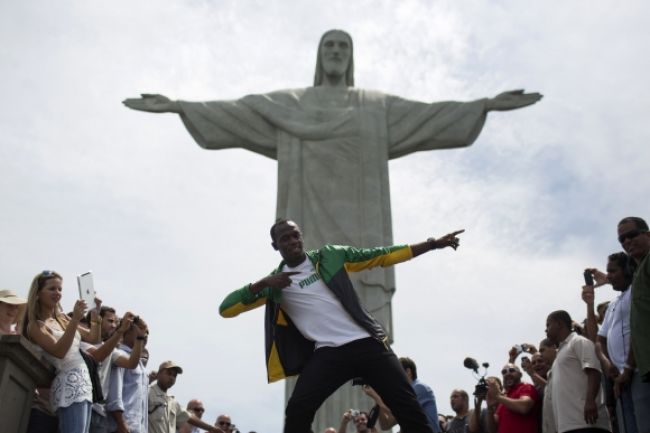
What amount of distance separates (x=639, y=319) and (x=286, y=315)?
2383mm

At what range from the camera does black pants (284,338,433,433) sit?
19.8ft

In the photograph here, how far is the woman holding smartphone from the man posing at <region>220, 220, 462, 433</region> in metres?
1.53

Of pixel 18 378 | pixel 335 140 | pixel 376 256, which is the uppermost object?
pixel 335 140

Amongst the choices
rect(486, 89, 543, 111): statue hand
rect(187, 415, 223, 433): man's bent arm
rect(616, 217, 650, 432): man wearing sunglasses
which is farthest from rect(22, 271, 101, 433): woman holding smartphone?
rect(486, 89, 543, 111): statue hand

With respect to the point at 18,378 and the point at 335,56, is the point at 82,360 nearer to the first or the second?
the point at 18,378

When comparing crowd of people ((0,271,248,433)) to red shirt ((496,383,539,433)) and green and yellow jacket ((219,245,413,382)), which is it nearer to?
green and yellow jacket ((219,245,413,382))

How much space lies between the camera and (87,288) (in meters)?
7.59

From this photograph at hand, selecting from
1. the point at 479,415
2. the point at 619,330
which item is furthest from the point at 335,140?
the point at 619,330

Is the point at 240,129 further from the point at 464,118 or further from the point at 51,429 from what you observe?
the point at 51,429

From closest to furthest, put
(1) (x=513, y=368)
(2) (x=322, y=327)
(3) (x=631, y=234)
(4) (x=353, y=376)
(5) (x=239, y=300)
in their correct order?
(4) (x=353, y=376) → (2) (x=322, y=327) → (5) (x=239, y=300) → (3) (x=631, y=234) → (1) (x=513, y=368)

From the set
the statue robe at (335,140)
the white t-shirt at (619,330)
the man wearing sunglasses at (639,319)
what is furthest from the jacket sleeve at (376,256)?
the statue robe at (335,140)

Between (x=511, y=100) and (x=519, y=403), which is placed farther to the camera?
(x=511, y=100)

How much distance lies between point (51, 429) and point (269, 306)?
2.11 meters

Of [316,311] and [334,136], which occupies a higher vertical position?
[334,136]
